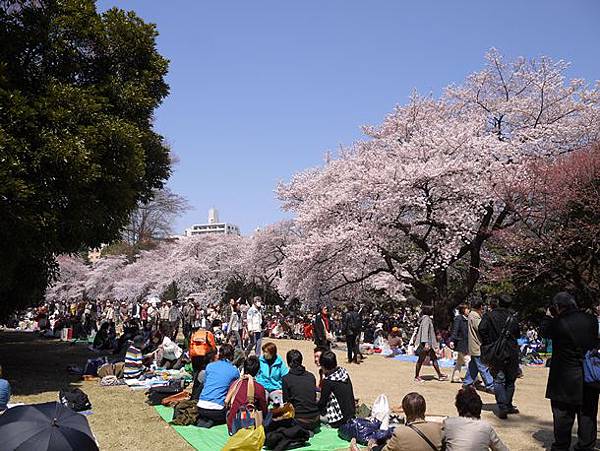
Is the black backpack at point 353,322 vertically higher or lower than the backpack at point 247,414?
higher

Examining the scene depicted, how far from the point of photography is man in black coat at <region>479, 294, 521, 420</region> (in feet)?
22.2

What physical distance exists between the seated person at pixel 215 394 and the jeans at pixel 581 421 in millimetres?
3786

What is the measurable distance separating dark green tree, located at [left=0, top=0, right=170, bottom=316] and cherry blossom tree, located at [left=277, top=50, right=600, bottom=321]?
8833 millimetres

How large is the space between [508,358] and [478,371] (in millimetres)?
1804

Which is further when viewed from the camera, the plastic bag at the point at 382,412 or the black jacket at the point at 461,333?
the black jacket at the point at 461,333

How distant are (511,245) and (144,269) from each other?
31.1 meters

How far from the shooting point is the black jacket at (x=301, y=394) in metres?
6.02

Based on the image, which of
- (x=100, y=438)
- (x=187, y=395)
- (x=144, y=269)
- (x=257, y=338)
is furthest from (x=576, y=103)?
(x=144, y=269)

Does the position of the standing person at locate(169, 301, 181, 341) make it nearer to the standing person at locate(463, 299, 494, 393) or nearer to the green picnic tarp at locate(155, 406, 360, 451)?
the green picnic tarp at locate(155, 406, 360, 451)

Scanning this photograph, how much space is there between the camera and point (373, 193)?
60.5 ft

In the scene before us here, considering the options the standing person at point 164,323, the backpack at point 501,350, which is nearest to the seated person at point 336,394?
the backpack at point 501,350

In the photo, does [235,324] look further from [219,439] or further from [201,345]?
[219,439]

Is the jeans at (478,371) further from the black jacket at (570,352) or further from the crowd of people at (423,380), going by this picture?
the black jacket at (570,352)

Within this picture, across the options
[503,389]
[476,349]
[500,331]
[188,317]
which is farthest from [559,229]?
[188,317]
